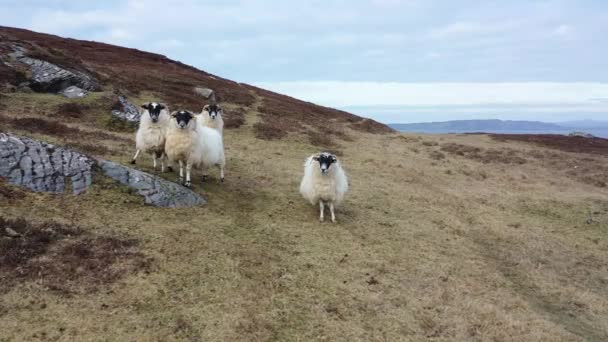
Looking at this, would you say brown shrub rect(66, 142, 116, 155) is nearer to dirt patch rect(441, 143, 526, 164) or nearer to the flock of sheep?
the flock of sheep

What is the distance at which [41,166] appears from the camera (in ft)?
47.2

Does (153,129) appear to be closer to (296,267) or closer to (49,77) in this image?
(296,267)

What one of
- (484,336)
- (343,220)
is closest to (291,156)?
(343,220)

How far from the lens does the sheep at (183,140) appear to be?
55.1 ft

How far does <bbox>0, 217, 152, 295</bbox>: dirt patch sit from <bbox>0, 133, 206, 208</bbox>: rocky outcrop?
2.33 m

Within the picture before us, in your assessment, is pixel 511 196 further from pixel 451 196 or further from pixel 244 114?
pixel 244 114

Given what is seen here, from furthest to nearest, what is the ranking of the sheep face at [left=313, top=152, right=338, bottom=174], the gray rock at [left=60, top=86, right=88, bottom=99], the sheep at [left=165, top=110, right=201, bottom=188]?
the gray rock at [left=60, top=86, right=88, bottom=99] < the sheep at [left=165, top=110, right=201, bottom=188] < the sheep face at [left=313, top=152, right=338, bottom=174]

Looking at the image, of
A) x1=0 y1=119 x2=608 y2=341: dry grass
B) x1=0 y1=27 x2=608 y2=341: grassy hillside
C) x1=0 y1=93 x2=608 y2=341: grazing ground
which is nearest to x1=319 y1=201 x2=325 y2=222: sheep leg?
x1=0 y1=119 x2=608 y2=341: dry grass

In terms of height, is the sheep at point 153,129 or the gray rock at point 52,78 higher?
the gray rock at point 52,78

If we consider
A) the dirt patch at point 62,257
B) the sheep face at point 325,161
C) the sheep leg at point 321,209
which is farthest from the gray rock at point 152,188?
the sheep face at point 325,161

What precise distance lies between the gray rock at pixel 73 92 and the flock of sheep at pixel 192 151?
13.6 metres

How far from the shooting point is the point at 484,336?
1073 cm

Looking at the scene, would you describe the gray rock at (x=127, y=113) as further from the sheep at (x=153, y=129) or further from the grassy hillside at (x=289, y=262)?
the sheep at (x=153, y=129)

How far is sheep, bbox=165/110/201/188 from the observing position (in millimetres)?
16781
